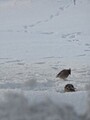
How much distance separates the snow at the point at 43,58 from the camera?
2.12 metres

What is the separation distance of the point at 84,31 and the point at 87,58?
7.84 metres

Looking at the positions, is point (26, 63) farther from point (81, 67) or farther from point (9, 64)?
point (81, 67)

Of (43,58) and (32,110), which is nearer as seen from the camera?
A: (32,110)

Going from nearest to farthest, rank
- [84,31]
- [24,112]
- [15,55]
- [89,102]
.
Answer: [24,112]
[89,102]
[15,55]
[84,31]

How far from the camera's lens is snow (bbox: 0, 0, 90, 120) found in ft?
6.97

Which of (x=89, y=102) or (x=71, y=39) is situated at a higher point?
(x=89, y=102)

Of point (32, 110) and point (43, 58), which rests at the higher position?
point (32, 110)

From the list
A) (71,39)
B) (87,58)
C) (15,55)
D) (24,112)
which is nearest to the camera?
(24,112)

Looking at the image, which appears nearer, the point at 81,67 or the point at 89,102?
the point at 89,102

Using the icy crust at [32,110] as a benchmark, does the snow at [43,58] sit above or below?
below

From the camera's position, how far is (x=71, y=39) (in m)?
20.3

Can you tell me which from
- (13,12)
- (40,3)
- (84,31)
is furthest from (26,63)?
(40,3)

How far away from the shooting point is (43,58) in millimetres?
15219

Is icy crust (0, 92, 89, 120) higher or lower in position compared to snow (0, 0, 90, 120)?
higher
